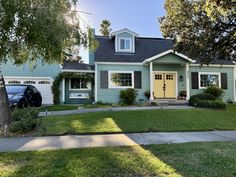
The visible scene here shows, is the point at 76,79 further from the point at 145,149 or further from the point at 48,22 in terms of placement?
the point at 145,149

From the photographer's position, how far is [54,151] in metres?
7.12

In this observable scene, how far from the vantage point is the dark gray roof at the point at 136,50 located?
22094 millimetres

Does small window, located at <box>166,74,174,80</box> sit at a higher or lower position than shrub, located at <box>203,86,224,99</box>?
higher

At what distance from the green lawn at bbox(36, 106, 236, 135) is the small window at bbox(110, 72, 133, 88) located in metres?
8.14

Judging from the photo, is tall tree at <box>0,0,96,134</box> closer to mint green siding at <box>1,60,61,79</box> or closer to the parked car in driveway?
the parked car in driveway

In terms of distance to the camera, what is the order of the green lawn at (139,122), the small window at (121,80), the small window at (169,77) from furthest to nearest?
the small window at (169,77) → the small window at (121,80) → the green lawn at (139,122)

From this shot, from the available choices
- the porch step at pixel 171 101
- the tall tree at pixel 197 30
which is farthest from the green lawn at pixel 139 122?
the porch step at pixel 171 101

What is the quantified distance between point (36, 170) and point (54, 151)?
5.29 ft

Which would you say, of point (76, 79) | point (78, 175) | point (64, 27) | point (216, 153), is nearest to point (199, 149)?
point (216, 153)

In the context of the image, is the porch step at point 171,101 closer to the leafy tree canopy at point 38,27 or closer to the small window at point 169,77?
the small window at point 169,77

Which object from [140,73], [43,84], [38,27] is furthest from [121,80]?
[38,27]

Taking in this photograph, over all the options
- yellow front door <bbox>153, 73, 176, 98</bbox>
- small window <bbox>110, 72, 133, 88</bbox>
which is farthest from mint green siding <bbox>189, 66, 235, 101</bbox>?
small window <bbox>110, 72, 133, 88</bbox>

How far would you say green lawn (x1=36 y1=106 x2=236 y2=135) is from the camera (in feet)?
34.8

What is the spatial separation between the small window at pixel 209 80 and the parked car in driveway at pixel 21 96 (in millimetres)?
13637
